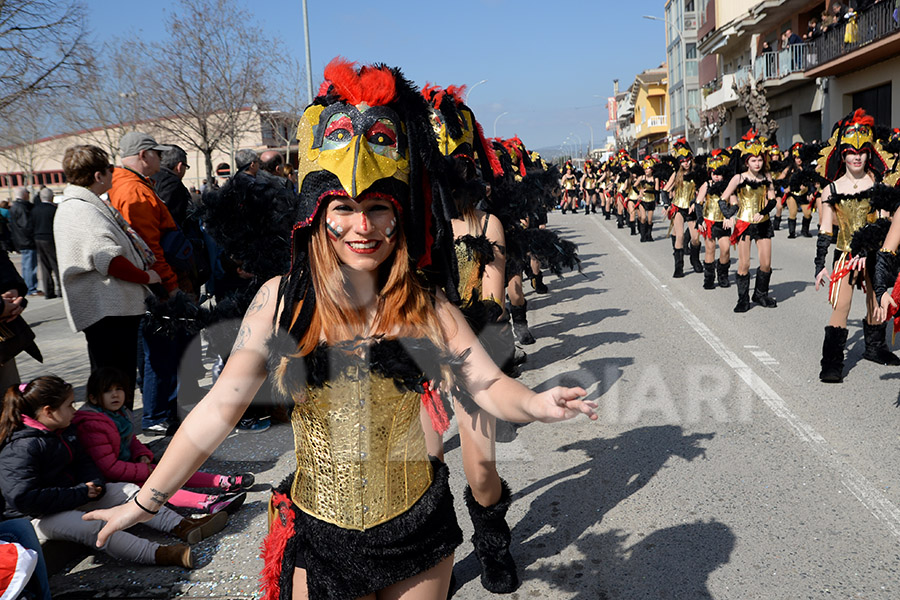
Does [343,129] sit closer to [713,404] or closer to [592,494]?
[592,494]

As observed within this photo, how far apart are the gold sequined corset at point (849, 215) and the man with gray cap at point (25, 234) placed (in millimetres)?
13231

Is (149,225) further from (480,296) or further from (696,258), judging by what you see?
(696,258)

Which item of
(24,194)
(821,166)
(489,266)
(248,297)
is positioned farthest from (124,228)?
(24,194)

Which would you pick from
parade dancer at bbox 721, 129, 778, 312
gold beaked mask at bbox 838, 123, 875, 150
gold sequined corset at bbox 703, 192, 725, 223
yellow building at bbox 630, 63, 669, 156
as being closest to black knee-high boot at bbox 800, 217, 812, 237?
gold sequined corset at bbox 703, 192, 725, 223

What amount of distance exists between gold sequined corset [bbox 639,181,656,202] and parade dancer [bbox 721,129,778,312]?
30.3 ft

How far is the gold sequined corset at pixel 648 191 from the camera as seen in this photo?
1922cm

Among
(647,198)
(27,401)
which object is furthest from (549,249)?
(647,198)

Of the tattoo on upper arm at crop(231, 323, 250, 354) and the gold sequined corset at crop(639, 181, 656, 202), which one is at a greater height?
the gold sequined corset at crop(639, 181, 656, 202)

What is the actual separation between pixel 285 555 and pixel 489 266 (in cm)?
285

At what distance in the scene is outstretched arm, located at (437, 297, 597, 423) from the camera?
74.6 inches

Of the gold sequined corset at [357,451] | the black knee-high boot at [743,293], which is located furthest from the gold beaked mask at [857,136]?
the gold sequined corset at [357,451]

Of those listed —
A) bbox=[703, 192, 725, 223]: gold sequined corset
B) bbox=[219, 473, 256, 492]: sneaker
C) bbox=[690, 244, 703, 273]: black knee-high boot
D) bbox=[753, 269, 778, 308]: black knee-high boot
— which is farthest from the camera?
bbox=[690, 244, 703, 273]: black knee-high boot

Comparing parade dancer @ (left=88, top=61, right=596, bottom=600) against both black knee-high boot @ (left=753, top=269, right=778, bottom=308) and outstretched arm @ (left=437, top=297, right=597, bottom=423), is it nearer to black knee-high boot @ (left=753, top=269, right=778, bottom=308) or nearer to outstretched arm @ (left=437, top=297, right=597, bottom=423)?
outstretched arm @ (left=437, top=297, right=597, bottom=423)

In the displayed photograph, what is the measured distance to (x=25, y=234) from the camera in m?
14.1
